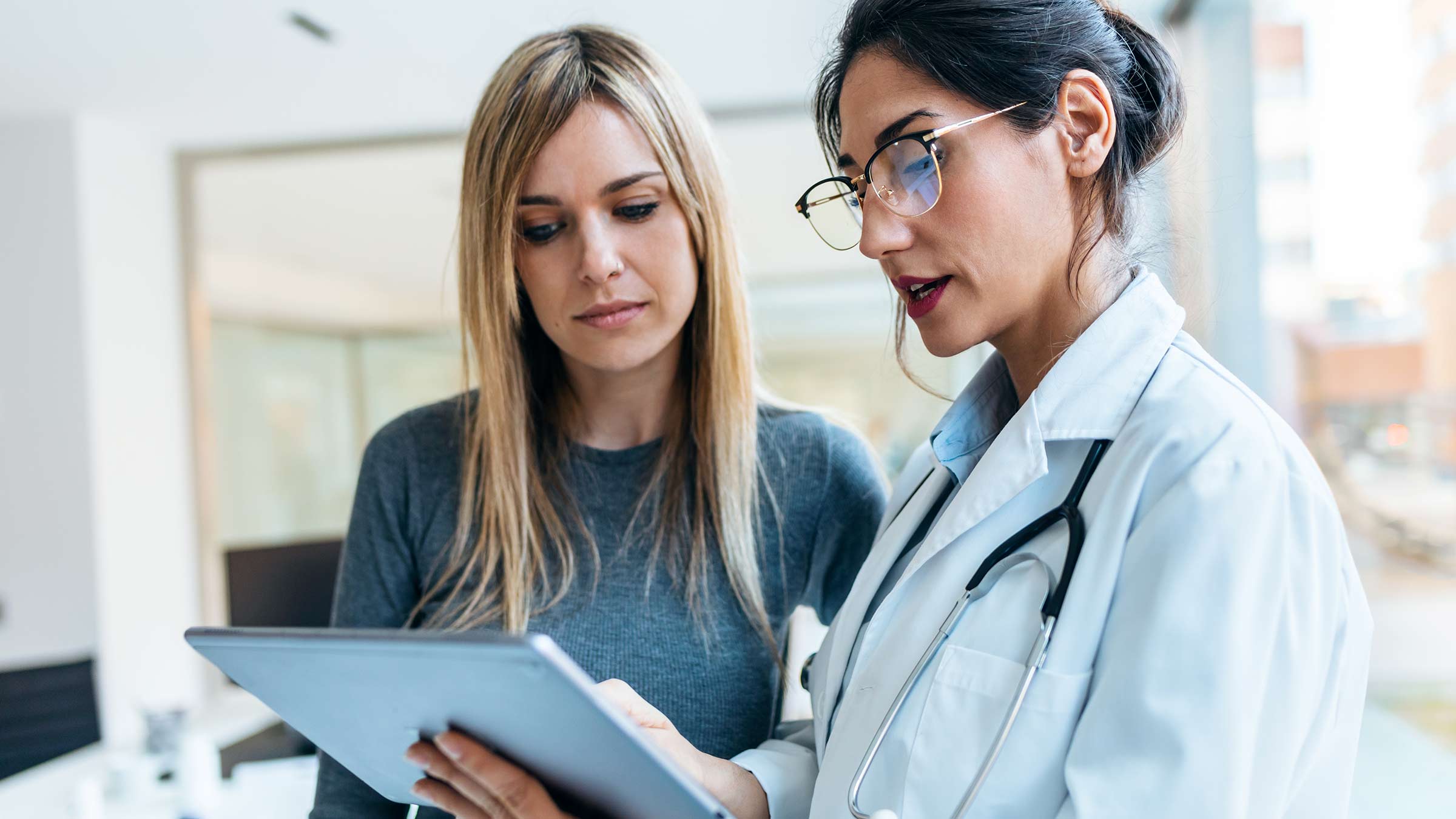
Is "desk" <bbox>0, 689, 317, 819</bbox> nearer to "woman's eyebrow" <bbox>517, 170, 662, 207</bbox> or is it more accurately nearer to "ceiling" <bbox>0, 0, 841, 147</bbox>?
"woman's eyebrow" <bbox>517, 170, 662, 207</bbox>

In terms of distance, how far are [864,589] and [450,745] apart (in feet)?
1.57

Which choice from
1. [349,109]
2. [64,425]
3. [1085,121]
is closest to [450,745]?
[1085,121]

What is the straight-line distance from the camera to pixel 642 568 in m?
1.36

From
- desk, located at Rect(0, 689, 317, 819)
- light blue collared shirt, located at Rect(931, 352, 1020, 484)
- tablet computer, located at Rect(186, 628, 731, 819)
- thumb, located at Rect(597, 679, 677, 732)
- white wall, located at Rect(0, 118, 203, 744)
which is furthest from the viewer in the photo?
white wall, located at Rect(0, 118, 203, 744)

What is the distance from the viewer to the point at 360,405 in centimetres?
536

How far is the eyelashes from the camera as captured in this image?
1315mm

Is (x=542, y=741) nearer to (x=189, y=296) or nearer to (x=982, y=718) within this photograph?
(x=982, y=718)

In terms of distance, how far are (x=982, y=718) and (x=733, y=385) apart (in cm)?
67

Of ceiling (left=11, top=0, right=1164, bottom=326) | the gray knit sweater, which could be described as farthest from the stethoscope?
ceiling (left=11, top=0, right=1164, bottom=326)

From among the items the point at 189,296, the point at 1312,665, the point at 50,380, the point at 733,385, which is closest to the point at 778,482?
the point at 733,385

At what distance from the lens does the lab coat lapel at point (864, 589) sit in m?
1.12

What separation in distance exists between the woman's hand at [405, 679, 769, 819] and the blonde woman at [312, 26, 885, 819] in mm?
149

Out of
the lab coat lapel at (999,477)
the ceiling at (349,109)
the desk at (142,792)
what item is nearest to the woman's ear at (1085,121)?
the lab coat lapel at (999,477)

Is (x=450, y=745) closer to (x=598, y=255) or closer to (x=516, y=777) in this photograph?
(x=516, y=777)
